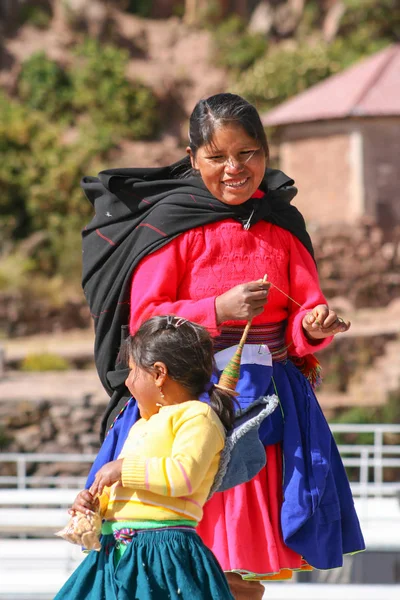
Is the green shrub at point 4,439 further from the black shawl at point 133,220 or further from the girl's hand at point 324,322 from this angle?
the girl's hand at point 324,322

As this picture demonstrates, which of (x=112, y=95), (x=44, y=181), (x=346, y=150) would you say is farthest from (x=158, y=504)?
(x=112, y=95)

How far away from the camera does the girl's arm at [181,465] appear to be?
2592mm

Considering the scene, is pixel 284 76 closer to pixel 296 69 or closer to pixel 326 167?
pixel 296 69

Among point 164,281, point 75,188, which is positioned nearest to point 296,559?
point 164,281

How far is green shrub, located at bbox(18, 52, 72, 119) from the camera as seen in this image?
28250 millimetres

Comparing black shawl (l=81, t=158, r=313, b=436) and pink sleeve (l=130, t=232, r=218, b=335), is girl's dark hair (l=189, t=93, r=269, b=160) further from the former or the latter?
pink sleeve (l=130, t=232, r=218, b=335)

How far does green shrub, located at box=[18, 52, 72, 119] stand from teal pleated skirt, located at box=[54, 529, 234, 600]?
2622cm

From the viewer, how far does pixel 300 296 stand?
10.8 ft

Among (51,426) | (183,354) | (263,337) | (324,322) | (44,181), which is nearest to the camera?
(183,354)

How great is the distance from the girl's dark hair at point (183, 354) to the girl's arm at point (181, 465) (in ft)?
0.42

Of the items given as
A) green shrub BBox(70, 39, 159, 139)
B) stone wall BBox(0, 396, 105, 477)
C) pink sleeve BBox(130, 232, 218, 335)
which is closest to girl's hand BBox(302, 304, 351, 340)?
pink sleeve BBox(130, 232, 218, 335)

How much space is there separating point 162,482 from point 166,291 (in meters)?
0.72

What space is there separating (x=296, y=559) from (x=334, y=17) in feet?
85.9

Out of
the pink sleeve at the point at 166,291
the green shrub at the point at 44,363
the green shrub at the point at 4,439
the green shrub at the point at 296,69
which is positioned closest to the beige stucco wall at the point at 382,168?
the green shrub at the point at 296,69
